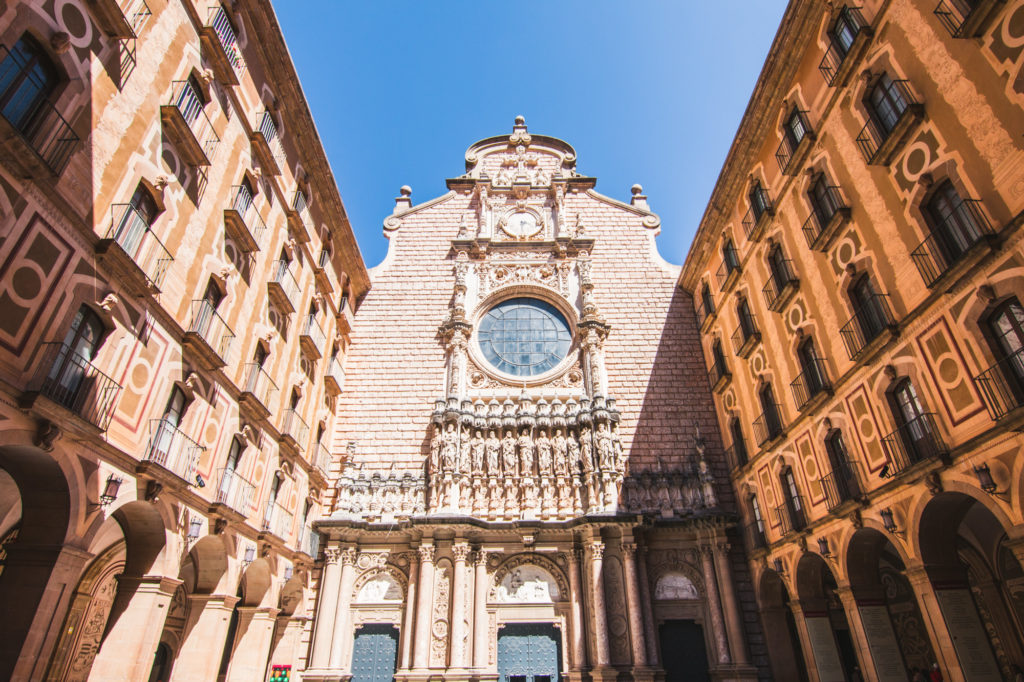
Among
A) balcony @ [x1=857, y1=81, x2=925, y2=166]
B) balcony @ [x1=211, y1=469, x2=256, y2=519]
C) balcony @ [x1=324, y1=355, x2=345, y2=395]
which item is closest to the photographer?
balcony @ [x1=857, y1=81, x2=925, y2=166]

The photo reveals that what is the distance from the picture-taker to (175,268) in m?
11.8

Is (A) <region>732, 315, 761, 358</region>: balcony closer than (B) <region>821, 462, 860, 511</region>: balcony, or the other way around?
(B) <region>821, 462, 860, 511</region>: balcony

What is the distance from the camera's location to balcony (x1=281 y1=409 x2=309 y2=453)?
16766 millimetres

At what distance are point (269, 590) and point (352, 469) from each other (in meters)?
4.84

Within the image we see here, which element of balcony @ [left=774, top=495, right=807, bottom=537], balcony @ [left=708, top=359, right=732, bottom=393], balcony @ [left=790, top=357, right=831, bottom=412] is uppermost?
→ balcony @ [left=708, top=359, right=732, bottom=393]

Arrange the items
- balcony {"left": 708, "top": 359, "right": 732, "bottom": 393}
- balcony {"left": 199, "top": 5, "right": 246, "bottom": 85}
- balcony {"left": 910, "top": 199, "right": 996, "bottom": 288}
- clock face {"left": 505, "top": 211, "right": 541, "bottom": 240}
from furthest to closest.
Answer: clock face {"left": 505, "top": 211, "right": 541, "bottom": 240}, balcony {"left": 708, "top": 359, "right": 732, "bottom": 393}, balcony {"left": 199, "top": 5, "right": 246, "bottom": 85}, balcony {"left": 910, "top": 199, "right": 996, "bottom": 288}

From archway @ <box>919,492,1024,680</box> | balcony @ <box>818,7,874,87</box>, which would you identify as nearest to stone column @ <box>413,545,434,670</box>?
archway @ <box>919,492,1024,680</box>

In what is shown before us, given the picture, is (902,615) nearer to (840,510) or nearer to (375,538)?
(840,510)

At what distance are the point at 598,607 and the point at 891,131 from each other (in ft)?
45.6

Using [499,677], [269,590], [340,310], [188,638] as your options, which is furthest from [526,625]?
A: [340,310]

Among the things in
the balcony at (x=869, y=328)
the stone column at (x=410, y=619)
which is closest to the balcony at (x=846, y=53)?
the balcony at (x=869, y=328)

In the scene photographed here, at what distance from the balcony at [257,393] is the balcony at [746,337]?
1374 cm

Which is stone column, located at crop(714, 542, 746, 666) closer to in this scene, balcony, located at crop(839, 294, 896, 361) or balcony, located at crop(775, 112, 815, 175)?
balcony, located at crop(839, 294, 896, 361)

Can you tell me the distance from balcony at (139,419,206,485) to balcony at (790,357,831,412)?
13905 millimetres
